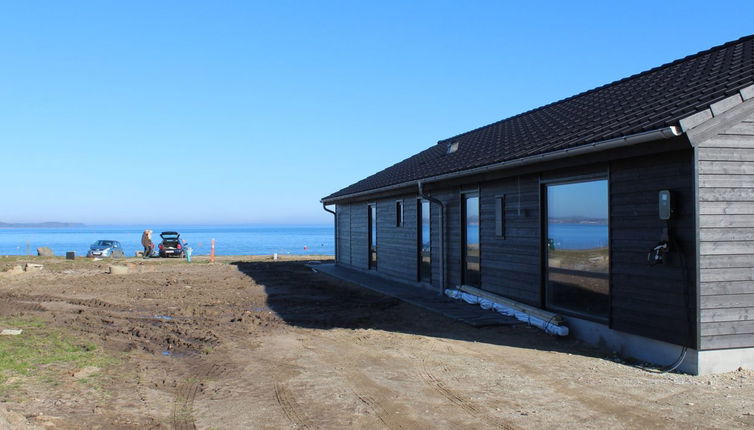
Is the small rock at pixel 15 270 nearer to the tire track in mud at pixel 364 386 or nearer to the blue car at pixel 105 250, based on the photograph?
the blue car at pixel 105 250

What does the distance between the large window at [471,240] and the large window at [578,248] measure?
2.67 m

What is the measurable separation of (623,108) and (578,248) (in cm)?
225

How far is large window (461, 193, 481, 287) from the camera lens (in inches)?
492

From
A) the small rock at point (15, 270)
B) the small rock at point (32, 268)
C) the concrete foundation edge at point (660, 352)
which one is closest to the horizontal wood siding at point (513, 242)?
the concrete foundation edge at point (660, 352)

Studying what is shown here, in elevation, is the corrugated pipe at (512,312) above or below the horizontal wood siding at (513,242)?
below

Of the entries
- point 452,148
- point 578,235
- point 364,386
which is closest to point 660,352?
point 578,235

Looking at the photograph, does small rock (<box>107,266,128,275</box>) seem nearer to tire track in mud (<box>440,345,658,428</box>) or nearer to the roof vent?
the roof vent

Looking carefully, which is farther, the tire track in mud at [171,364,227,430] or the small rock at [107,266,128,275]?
the small rock at [107,266,128,275]

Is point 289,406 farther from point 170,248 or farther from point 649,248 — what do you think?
point 170,248

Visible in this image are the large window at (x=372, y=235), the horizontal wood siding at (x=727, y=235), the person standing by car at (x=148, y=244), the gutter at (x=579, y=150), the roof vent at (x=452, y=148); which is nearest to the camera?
the gutter at (x=579, y=150)

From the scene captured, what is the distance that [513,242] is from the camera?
10.9 meters

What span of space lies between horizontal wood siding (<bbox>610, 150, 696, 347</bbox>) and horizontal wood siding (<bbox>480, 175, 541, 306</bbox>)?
1.93 m

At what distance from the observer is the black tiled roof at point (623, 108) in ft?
24.7

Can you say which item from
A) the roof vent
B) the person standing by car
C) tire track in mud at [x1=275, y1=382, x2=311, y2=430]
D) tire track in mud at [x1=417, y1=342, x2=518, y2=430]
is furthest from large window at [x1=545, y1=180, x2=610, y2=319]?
the person standing by car
